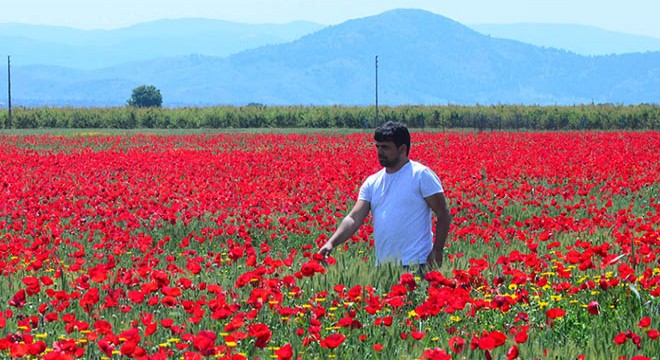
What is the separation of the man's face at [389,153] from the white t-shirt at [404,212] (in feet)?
0.48

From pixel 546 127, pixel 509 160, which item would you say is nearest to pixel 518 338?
pixel 509 160

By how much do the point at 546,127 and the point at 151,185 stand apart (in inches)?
2237

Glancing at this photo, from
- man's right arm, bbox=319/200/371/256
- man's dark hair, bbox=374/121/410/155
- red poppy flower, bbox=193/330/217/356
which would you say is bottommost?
red poppy flower, bbox=193/330/217/356

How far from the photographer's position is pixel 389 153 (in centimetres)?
718

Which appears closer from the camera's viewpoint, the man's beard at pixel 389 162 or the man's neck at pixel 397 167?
the man's beard at pixel 389 162

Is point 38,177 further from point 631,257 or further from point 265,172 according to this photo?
point 631,257

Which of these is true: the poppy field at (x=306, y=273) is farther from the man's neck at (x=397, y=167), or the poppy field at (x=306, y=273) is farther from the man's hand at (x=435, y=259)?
the man's neck at (x=397, y=167)

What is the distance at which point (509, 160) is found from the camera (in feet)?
75.5

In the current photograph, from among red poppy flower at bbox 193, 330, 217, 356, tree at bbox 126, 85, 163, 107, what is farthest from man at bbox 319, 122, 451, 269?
tree at bbox 126, 85, 163, 107

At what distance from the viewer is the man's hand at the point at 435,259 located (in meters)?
7.30

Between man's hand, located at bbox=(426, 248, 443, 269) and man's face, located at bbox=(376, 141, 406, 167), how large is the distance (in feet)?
2.39

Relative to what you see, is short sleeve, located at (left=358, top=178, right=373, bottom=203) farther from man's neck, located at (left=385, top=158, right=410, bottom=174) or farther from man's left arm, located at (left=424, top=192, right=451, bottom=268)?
man's left arm, located at (left=424, top=192, right=451, bottom=268)

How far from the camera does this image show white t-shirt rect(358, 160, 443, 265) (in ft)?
24.1

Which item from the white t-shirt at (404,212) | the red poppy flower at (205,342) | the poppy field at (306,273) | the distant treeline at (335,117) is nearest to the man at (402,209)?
the white t-shirt at (404,212)
